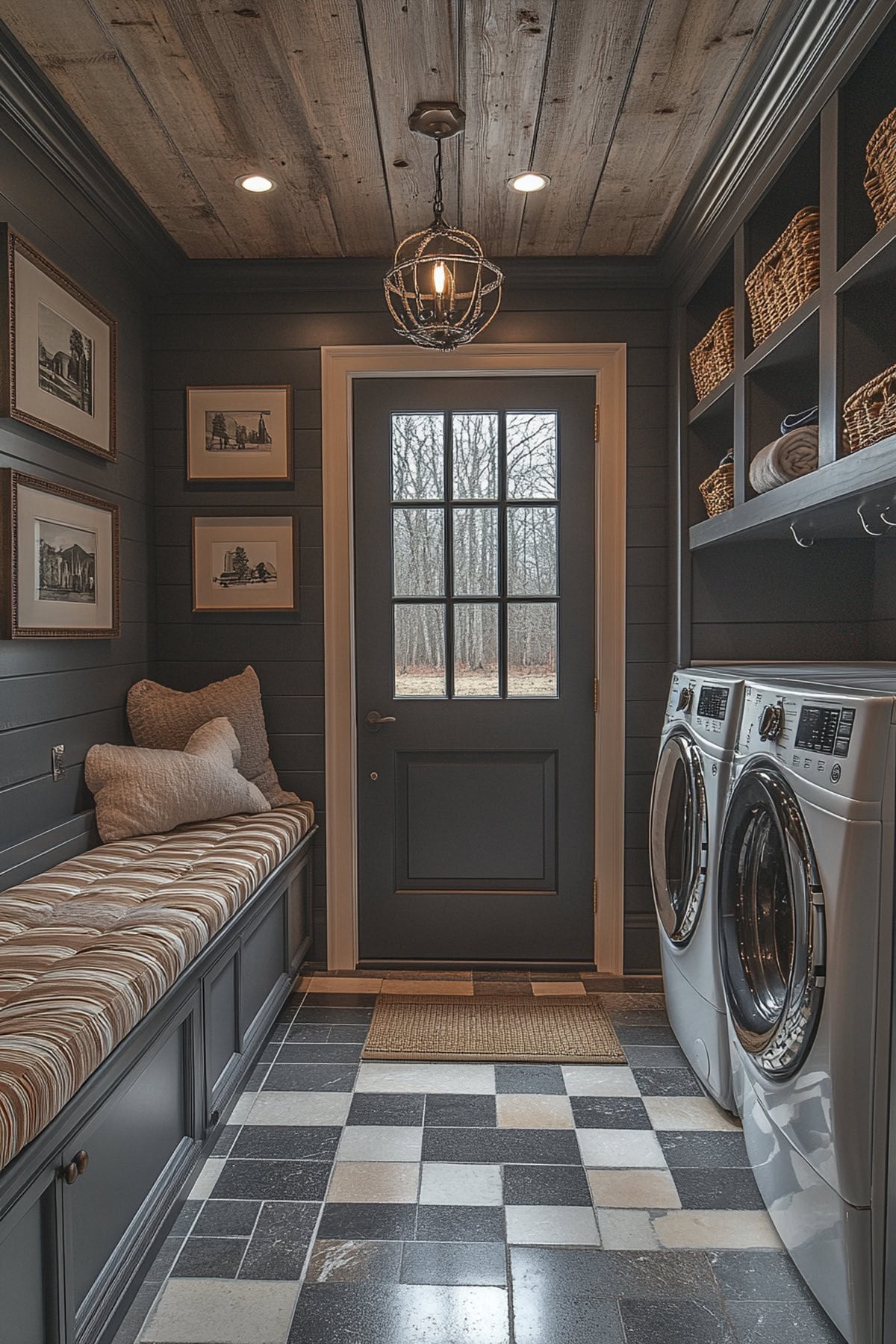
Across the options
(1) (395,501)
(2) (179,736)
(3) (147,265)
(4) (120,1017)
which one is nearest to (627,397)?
(1) (395,501)

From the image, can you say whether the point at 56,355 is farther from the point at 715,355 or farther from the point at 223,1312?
the point at 223,1312

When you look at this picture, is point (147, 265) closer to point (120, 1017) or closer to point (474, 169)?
point (474, 169)

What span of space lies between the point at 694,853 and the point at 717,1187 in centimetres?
81

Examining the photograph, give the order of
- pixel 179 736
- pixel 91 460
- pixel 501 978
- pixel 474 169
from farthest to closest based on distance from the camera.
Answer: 1. pixel 501 978
2. pixel 179 736
3. pixel 91 460
4. pixel 474 169

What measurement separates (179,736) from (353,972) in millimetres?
1109

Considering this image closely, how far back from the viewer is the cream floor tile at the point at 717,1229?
1.97 metres

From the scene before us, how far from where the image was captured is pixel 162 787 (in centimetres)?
296

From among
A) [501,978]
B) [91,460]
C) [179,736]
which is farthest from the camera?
[501,978]

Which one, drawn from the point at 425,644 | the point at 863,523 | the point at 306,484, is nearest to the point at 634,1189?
the point at 863,523

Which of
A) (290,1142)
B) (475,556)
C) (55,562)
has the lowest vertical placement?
(290,1142)

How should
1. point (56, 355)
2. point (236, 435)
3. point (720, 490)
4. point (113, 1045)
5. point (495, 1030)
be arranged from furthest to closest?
point (236, 435) < point (495, 1030) < point (720, 490) < point (56, 355) < point (113, 1045)

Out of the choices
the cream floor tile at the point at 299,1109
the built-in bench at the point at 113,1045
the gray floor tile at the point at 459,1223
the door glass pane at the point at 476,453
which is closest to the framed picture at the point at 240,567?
the door glass pane at the point at 476,453

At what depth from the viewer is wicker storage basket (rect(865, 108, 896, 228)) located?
1740 millimetres

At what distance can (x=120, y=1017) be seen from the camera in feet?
5.53
